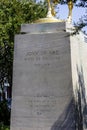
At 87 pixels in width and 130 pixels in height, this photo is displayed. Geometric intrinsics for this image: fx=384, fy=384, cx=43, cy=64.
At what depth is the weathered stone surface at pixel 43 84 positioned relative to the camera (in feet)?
34.7

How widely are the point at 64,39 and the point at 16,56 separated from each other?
5.27ft

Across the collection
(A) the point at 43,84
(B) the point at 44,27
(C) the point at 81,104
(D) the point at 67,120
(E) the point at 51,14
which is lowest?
(D) the point at 67,120

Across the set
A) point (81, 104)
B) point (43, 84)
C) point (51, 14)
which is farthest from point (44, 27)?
point (81, 104)

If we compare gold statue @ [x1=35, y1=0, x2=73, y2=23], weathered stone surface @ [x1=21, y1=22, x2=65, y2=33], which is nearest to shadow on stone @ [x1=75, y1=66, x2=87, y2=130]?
weathered stone surface @ [x1=21, y1=22, x2=65, y2=33]

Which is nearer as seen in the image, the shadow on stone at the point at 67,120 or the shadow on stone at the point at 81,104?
the shadow on stone at the point at 67,120

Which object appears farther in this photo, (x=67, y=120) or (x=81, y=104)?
(x=81, y=104)

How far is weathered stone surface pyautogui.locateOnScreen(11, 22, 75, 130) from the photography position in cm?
1059

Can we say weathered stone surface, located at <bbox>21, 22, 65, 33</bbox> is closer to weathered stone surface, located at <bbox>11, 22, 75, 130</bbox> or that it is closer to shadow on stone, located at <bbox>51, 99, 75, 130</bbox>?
weathered stone surface, located at <bbox>11, 22, 75, 130</bbox>

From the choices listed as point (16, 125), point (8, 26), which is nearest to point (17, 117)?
point (16, 125)

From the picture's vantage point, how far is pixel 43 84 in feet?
35.9

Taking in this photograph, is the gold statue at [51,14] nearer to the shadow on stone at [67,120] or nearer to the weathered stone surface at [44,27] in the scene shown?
the weathered stone surface at [44,27]

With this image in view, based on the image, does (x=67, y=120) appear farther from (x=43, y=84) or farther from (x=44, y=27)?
(x=44, y=27)

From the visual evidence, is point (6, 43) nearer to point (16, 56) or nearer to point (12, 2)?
point (12, 2)

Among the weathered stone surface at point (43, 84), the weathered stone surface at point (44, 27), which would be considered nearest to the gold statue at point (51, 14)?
the weathered stone surface at point (44, 27)
